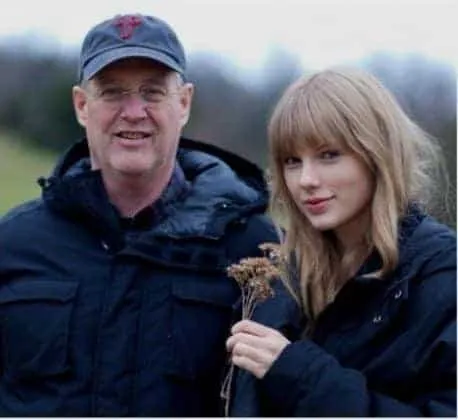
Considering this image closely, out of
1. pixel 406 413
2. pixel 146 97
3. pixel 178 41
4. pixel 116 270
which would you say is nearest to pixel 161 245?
pixel 116 270

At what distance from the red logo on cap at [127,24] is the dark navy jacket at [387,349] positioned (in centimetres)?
106

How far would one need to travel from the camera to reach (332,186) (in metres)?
2.79

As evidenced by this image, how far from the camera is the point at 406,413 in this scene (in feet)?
8.65

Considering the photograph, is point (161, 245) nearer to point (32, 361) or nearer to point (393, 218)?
point (32, 361)

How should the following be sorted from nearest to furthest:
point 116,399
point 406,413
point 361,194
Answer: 1. point 406,413
2. point 361,194
3. point 116,399

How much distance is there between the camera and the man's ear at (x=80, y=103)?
3.40m

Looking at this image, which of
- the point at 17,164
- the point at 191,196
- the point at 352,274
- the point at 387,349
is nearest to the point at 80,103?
the point at 191,196

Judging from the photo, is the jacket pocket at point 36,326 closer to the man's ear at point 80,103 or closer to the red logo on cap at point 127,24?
the man's ear at point 80,103

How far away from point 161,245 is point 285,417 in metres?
0.69

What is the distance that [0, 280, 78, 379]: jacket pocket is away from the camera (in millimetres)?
3197

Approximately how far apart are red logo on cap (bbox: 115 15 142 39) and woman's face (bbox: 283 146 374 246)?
0.79 meters

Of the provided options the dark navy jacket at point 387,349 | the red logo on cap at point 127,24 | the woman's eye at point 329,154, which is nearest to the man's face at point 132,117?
the red logo on cap at point 127,24

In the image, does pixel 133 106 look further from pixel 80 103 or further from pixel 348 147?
pixel 348 147

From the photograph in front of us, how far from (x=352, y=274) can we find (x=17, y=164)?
2870mm
